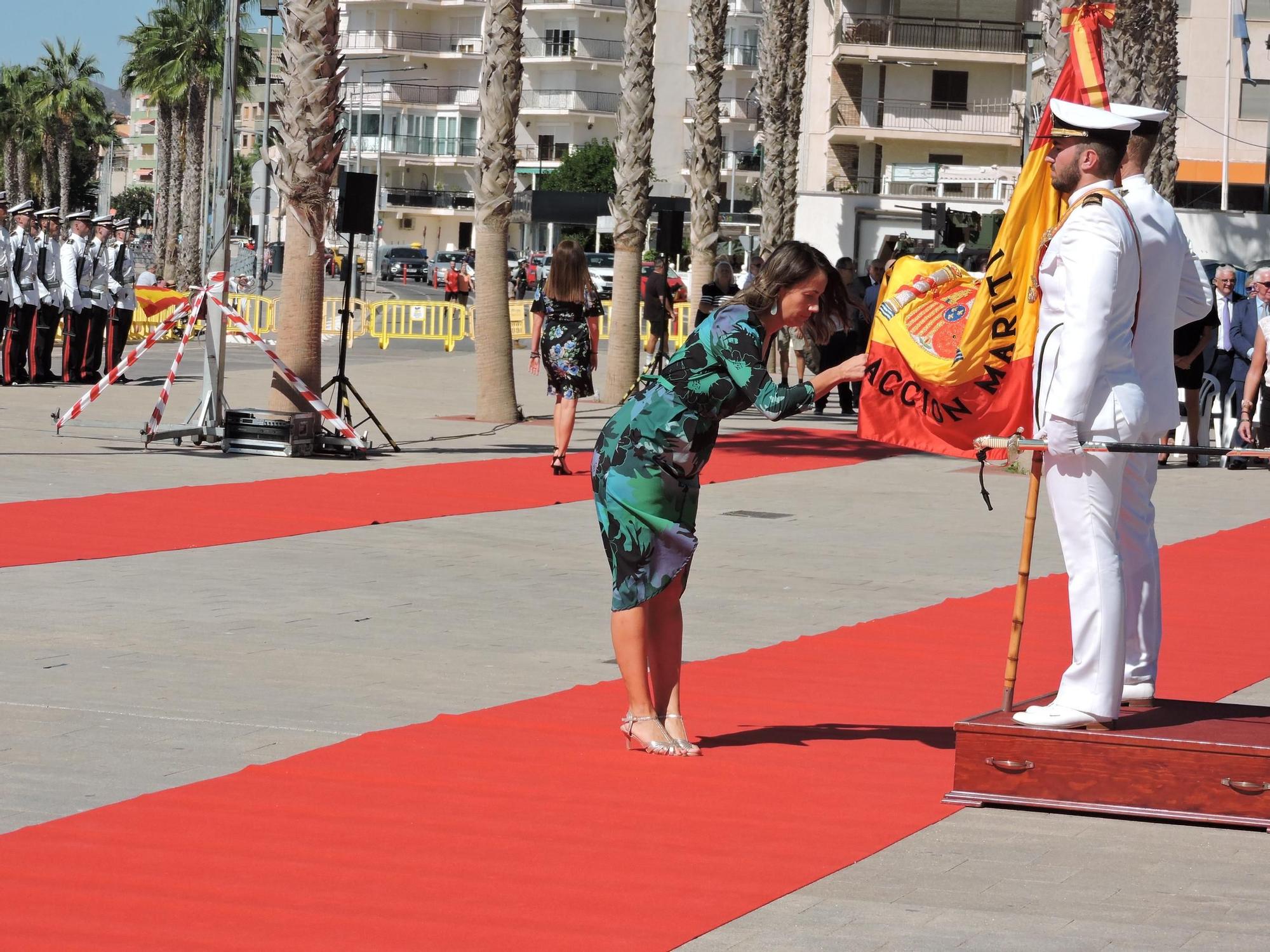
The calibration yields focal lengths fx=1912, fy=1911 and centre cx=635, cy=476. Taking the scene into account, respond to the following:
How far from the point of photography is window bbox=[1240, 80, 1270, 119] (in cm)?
6788

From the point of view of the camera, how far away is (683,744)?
6500 millimetres

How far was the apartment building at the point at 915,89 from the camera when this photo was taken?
241 feet

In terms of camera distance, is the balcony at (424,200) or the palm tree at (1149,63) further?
the balcony at (424,200)

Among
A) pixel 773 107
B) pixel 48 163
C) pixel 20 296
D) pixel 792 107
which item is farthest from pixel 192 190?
pixel 48 163

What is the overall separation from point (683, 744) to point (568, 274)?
9.80m

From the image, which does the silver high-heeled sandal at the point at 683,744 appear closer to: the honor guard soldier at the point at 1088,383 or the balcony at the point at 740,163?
the honor guard soldier at the point at 1088,383

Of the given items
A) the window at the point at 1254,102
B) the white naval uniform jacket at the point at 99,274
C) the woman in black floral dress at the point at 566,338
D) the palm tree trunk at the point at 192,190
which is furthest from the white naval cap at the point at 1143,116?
the window at the point at 1254,102

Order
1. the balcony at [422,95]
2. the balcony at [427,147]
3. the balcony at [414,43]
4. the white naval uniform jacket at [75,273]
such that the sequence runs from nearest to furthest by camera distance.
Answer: the white naval uniform jacket at [75,273] → the balcony at [414,43] → the balcony at [422,95] → the balcony at [427,147]

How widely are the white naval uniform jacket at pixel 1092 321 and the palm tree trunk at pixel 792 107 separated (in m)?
25.9

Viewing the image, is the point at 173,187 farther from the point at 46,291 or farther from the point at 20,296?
the point at 20,296

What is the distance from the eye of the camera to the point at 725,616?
31.7 ft

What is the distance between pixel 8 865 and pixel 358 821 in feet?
3.25

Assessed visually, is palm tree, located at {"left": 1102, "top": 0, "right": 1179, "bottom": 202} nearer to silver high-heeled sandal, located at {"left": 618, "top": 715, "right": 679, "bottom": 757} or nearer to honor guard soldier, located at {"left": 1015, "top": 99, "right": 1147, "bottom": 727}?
honor guard soldier, located at {"left": 1015, "top": 99, "right": 1147, "bottom": 727}

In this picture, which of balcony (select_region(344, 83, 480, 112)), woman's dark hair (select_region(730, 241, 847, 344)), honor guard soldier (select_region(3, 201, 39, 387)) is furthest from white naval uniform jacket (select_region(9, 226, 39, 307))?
balcony (select_region(344, 83, 480, 112))
